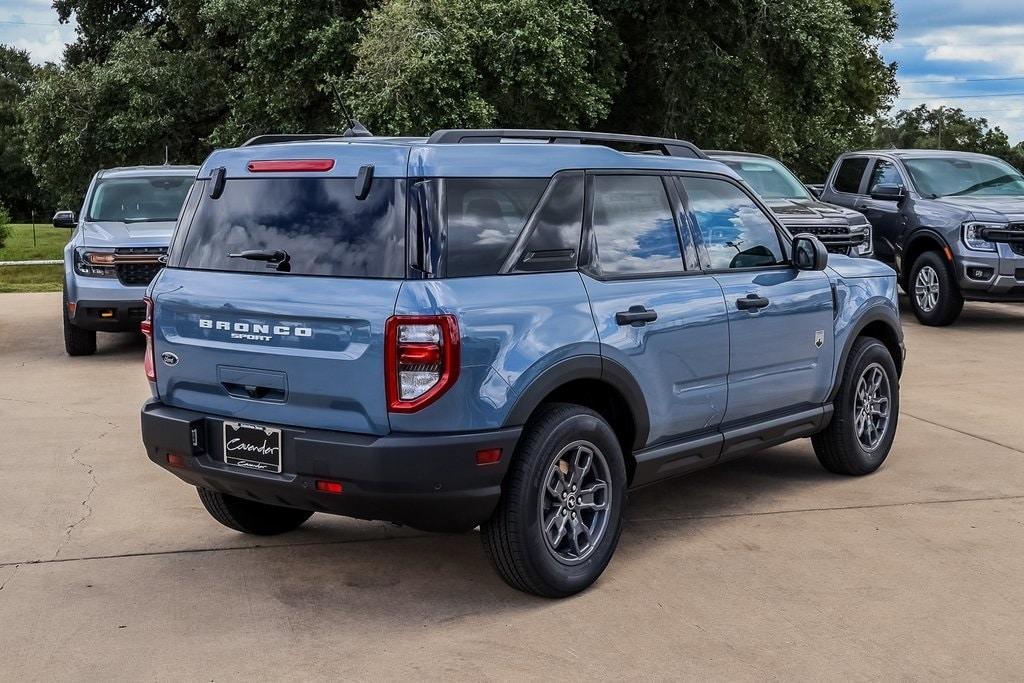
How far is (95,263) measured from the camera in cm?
1170

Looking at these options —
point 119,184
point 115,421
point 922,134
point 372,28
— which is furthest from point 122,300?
point 922,134

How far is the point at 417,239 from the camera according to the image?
4.58 meters

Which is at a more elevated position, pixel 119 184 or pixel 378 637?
pixel 119 184

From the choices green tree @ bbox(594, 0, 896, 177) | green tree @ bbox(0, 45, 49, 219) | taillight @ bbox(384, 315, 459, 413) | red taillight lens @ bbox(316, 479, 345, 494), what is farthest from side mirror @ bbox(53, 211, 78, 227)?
green tree @ bbox(0, 45, 49, 219)

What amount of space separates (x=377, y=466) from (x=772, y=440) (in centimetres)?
254

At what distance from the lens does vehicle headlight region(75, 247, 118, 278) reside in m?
11.7

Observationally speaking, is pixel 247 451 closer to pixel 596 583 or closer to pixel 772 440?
pixel 596 583

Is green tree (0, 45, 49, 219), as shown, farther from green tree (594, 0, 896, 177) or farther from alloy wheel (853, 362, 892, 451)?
alloy wheel (853, 362, 892, 451)

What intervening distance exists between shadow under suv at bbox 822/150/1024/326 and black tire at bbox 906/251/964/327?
1 centimetres

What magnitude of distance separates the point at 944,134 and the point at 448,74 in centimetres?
8809

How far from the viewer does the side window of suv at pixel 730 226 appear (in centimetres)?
588

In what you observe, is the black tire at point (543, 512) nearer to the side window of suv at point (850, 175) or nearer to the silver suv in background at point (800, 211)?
the silver suv in background at point (800, 211)

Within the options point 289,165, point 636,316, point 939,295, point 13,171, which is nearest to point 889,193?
point 939,295

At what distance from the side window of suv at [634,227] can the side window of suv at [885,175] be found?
9.97 m
